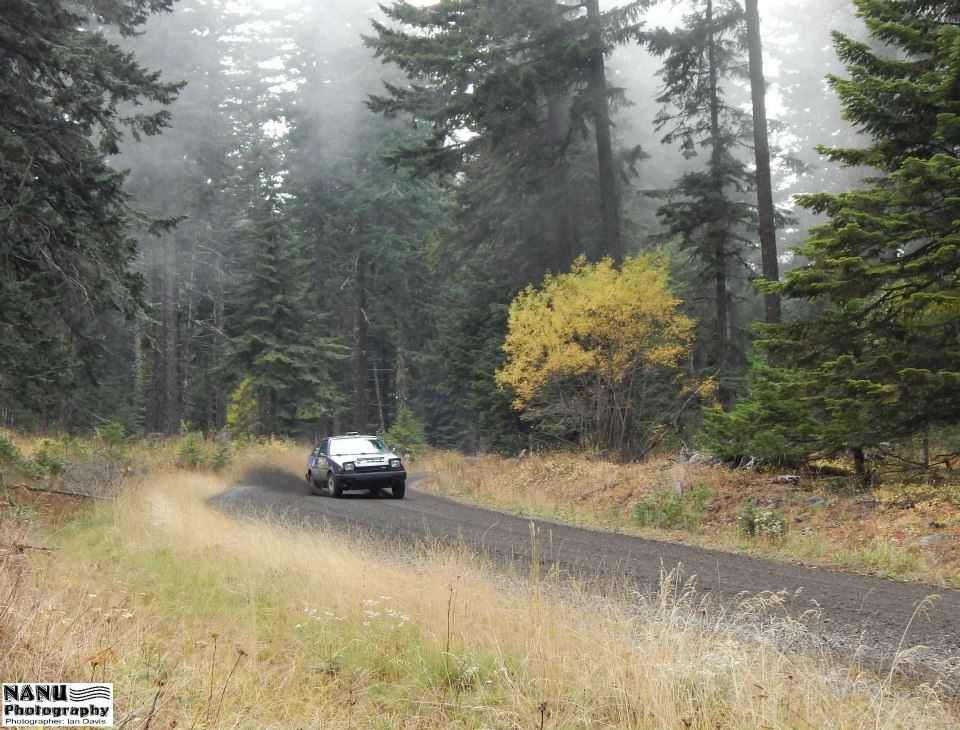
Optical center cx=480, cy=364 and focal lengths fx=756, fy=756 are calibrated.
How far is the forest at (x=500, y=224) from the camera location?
474 inches

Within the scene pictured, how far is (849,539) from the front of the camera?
36.8 feet

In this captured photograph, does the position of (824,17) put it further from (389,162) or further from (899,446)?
(899,446)

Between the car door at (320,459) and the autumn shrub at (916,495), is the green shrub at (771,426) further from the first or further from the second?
the car door at (320,459)

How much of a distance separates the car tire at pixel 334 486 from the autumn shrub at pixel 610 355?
6.22 meters

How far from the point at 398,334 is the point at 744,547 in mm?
40456

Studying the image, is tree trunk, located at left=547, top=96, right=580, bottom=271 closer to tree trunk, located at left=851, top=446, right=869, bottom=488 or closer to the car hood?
the car hood

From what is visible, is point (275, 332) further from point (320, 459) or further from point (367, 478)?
point (367, 478)

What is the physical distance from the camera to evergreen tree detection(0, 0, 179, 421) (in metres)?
12.7

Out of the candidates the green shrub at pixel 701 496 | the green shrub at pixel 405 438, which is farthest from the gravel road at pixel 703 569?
the green shrub at pixel 405 438

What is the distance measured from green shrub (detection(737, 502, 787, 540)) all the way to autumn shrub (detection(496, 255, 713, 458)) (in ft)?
30.2

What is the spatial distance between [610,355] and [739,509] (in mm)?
8962

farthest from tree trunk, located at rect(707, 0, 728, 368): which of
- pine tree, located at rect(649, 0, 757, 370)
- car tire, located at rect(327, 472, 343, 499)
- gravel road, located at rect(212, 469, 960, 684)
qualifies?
car tire, located at rect(327, 472, 343, 499)

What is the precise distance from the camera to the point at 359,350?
4506cm
